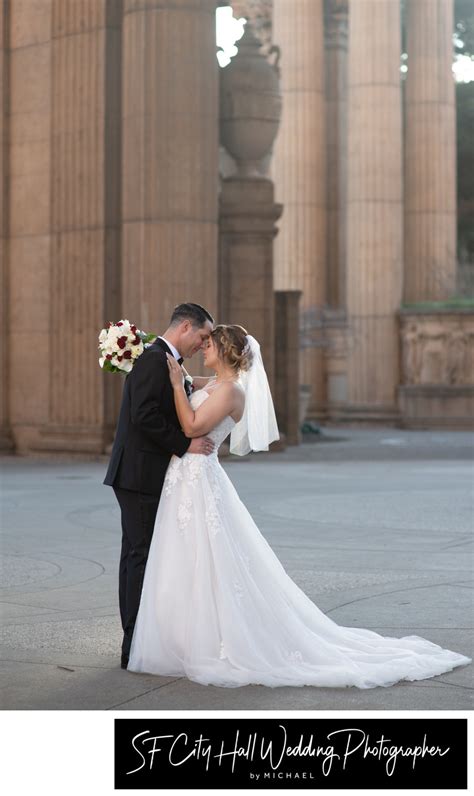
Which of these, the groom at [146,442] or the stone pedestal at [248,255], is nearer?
the groom at [146,442]

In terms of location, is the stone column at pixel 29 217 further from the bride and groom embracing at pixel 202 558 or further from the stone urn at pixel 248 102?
the bride and groom embracing at pixel 202 558

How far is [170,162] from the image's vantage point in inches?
877

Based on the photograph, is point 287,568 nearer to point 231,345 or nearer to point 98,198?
point 231,345

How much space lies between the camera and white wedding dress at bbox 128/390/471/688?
A: 7371 millimetres

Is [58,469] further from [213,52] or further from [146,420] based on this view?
[146,420]

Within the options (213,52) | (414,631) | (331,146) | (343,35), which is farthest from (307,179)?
(414,631)

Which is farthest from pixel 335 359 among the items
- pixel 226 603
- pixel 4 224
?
pixel 226 603

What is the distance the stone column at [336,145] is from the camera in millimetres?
48156

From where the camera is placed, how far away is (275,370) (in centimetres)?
2680

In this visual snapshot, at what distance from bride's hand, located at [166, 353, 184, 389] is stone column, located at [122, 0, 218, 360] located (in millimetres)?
14400

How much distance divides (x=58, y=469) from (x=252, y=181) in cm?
672

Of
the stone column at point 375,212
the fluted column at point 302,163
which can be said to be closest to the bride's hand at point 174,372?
the stone column at point 375,212

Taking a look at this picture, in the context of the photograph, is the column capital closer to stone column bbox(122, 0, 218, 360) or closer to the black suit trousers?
stone column bbox(122, 0, 218, 360)

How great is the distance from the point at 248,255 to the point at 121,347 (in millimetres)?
17835
